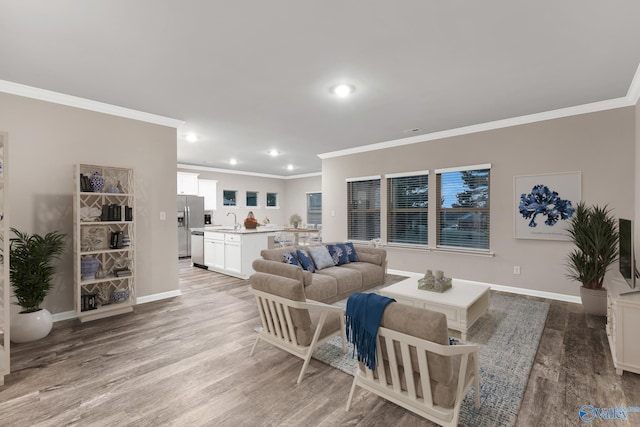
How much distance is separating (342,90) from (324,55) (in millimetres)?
740

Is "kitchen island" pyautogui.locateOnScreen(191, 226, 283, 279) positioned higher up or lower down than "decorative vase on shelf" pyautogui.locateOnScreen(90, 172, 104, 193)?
lower down

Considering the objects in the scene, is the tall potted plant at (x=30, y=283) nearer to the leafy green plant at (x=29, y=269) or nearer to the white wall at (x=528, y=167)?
the leafy green plant at (x=29, y=269)

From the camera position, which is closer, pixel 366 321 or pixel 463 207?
pixel 366 321

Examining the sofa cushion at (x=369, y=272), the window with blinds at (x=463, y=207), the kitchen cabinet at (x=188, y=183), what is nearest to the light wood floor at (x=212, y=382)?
the sofa cushion at (x=369, y=272)

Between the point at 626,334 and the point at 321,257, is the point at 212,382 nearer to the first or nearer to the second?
the point at 321,257

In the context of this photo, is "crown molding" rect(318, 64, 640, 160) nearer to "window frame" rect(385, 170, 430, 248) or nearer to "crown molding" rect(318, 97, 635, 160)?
"crown molding" rect(318, 97, 635, 160)

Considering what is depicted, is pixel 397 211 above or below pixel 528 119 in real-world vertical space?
below

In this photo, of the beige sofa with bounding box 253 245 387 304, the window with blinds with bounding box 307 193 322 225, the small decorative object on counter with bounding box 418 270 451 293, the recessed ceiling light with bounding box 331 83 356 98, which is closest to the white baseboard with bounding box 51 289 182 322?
the beige sofa with bounding box 253 245 387 304

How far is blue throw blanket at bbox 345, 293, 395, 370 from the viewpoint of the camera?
5.49ft

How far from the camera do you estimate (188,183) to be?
842cm

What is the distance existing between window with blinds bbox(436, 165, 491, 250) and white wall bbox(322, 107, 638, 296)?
0.14m

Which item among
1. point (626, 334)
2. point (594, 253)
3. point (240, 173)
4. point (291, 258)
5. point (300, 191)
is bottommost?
point (626, 334)

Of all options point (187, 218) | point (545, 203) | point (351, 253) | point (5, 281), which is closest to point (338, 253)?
point (351, 253)

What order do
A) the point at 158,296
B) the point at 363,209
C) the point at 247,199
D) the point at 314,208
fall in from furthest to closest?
the point at 314,208
the point at 247,199
the point at 363,209
the point at 158,296
